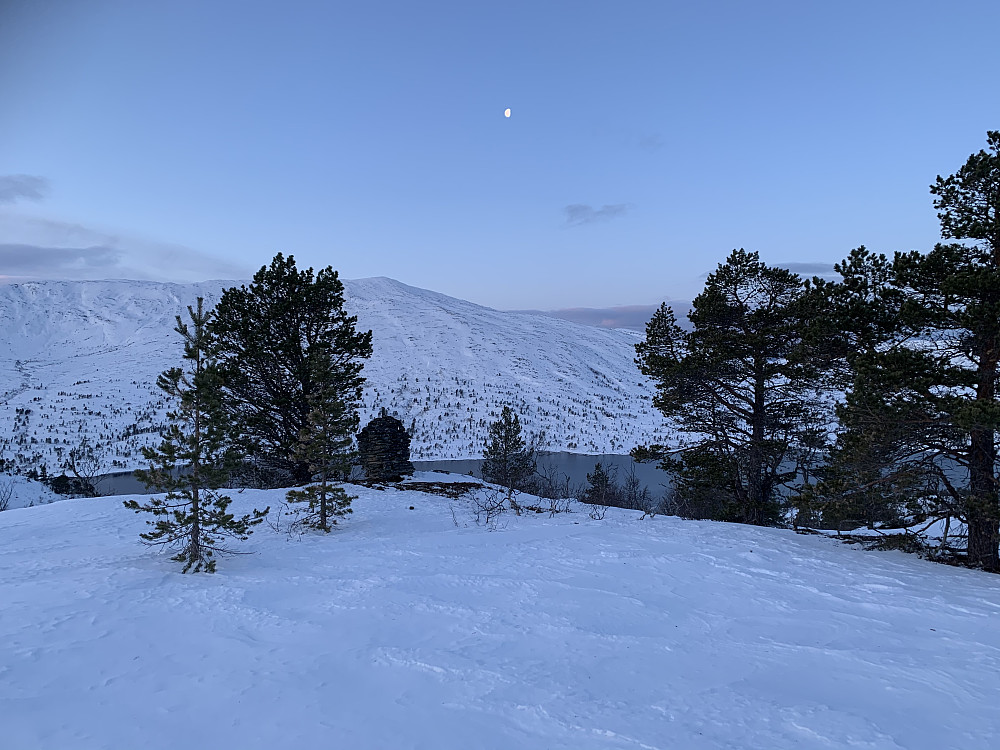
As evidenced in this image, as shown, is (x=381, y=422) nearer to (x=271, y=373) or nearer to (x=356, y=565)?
(x=271, y=373)

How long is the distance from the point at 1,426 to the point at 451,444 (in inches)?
4055

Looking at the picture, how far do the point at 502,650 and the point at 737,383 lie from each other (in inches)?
503

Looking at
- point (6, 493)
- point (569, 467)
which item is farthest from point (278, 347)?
point (569, 467)

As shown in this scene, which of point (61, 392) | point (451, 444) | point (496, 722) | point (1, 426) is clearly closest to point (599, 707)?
point (496, 722)

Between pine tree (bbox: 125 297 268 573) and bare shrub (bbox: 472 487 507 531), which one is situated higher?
pine tree (bbox: 125 297 268 573)

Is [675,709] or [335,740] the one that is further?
[675,709]

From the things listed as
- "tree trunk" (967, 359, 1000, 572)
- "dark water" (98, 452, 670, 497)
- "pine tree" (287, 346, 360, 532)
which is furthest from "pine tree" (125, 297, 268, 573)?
"dark water" (98, 452, 670, 497)

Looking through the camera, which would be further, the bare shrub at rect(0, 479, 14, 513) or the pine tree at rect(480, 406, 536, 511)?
the pine tree at rect(480, 406, 536, 511)

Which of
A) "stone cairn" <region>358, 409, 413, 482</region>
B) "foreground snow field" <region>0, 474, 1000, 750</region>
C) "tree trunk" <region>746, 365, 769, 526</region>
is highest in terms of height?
"tree trunk" <region>746, 365, 769, 526</region>

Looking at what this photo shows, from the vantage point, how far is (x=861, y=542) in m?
11.2

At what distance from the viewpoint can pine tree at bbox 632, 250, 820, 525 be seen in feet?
48.2

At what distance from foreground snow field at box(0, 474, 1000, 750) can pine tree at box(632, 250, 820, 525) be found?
18.4 feet

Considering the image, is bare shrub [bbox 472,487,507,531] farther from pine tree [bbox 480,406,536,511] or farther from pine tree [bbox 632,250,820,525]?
pine tree [bbox 480,406,536,511]

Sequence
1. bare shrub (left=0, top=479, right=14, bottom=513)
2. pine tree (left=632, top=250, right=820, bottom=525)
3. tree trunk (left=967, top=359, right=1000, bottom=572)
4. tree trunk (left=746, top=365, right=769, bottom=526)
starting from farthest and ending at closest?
1. bare shrub (left=0, top=479, right=14, bottom=513)
2. tree trunk (left=746, top=365, right=769, bottom=526)
3. pine tree (left=632, top=250, right=820, bottom=525)
4. tree trunk (left=967, top=359, right=1000, bottom=572)
